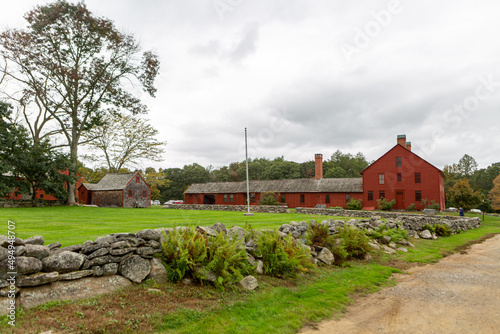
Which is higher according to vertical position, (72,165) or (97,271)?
(72,165)

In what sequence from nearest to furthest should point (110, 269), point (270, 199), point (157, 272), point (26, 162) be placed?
point (110, 269) → point (157, 272) → point (26, 162) → point (270, 199)

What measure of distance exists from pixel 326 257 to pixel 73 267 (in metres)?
7.36

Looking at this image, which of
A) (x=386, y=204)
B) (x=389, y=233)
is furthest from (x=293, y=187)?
(x=389, y=233)

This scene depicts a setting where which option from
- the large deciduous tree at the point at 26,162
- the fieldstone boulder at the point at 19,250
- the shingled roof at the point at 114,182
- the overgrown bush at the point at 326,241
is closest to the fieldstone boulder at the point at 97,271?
the fieldstone boulder at the point at 19,250

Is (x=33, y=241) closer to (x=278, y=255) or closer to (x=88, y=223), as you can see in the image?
(x=278, y=255)

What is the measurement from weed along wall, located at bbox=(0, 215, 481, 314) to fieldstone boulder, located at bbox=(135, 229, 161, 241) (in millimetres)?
21

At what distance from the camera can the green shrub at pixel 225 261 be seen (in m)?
6.43

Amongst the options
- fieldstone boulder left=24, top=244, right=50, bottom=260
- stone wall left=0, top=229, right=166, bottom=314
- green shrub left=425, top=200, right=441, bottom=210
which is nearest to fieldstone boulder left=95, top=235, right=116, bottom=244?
stone wall left=0, top=229, right=166, bottom=314

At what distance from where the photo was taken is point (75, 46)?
2897cm

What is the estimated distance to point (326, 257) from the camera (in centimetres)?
970

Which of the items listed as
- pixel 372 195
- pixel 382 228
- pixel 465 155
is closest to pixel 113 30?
pixel 382 228

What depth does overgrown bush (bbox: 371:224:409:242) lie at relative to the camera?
42.4ft

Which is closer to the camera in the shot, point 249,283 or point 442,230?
point 249,283

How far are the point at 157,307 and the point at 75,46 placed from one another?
32.1m
